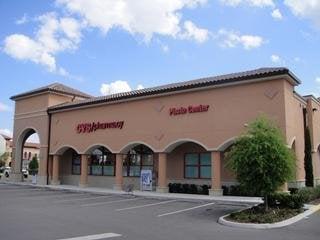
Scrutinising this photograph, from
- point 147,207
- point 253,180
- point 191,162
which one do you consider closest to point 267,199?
point 253,180

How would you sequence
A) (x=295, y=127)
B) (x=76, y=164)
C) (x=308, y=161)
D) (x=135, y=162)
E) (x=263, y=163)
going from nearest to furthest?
(x=263, y=163) → (x=295, y=127) → (x=308, y=161) → (x=135, y=162) → (x=76, y=164)

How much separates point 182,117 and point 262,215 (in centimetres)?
1165

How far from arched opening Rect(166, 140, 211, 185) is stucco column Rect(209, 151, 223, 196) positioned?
5.76 ft

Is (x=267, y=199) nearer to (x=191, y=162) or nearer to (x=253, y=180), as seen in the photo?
(x=253, y=180)

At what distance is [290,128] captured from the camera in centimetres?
2369

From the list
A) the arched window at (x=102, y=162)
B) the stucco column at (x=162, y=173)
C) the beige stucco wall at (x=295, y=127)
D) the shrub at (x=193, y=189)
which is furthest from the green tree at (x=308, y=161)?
the arched window at (x=102, y=162)

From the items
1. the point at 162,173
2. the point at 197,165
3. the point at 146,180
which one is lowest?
the point at 146,180

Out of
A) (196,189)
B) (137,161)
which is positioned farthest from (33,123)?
(196,189)

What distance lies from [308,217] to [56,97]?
26.9 m

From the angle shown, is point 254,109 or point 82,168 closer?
point 254,109

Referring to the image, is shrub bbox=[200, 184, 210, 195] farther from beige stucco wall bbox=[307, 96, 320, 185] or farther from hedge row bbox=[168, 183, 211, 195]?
beige stucco wall bbox=[307, 96, 320, 185]

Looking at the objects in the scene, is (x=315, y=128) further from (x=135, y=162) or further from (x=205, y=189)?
A: (x=135, y=162)

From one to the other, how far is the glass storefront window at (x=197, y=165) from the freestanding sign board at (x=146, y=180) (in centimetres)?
242

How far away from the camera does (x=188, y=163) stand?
2864 centimetres
